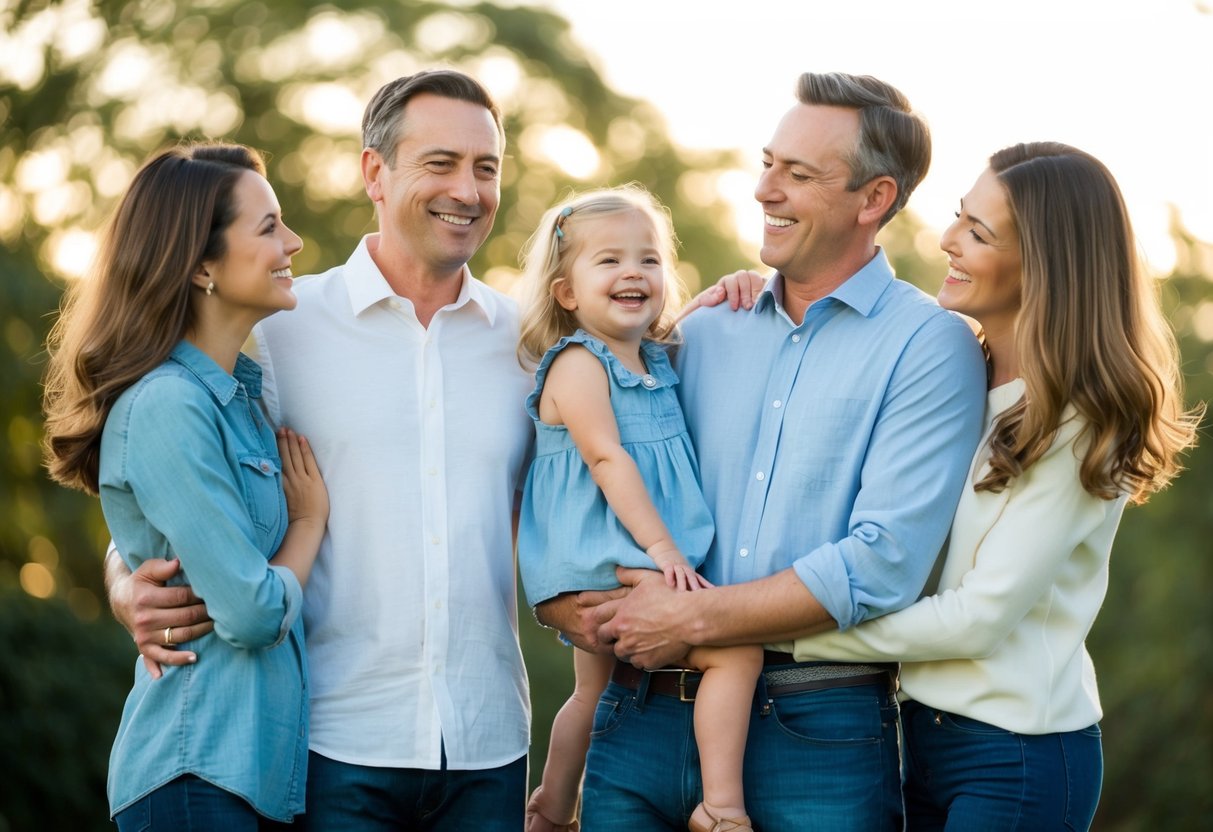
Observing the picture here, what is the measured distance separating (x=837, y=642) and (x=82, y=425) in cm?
162

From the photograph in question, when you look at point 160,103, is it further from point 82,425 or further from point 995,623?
point 995,623

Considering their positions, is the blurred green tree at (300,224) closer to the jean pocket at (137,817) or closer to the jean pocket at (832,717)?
the jean pocket at (137,817)

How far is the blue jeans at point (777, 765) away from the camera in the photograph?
300 cm

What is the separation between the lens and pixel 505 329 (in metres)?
3.46

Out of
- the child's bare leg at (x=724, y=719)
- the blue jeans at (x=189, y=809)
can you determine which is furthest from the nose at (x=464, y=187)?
the blue jeans at (x=189, y=809)

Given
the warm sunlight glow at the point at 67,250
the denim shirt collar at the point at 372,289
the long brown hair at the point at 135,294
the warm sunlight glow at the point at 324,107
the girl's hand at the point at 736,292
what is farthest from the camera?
the warm sunlight glow at the point at 324,107

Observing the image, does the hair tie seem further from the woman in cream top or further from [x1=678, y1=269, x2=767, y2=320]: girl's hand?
the woman in cream top

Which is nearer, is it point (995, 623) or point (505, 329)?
point (995, 623)

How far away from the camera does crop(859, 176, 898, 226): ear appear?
3340mm

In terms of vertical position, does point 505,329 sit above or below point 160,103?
below

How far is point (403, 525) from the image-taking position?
3.19 meters

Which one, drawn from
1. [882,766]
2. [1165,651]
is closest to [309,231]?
[1165,651]

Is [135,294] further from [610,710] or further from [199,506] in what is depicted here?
[610,710]

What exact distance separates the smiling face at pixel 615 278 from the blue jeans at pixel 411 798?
1.04 metres
